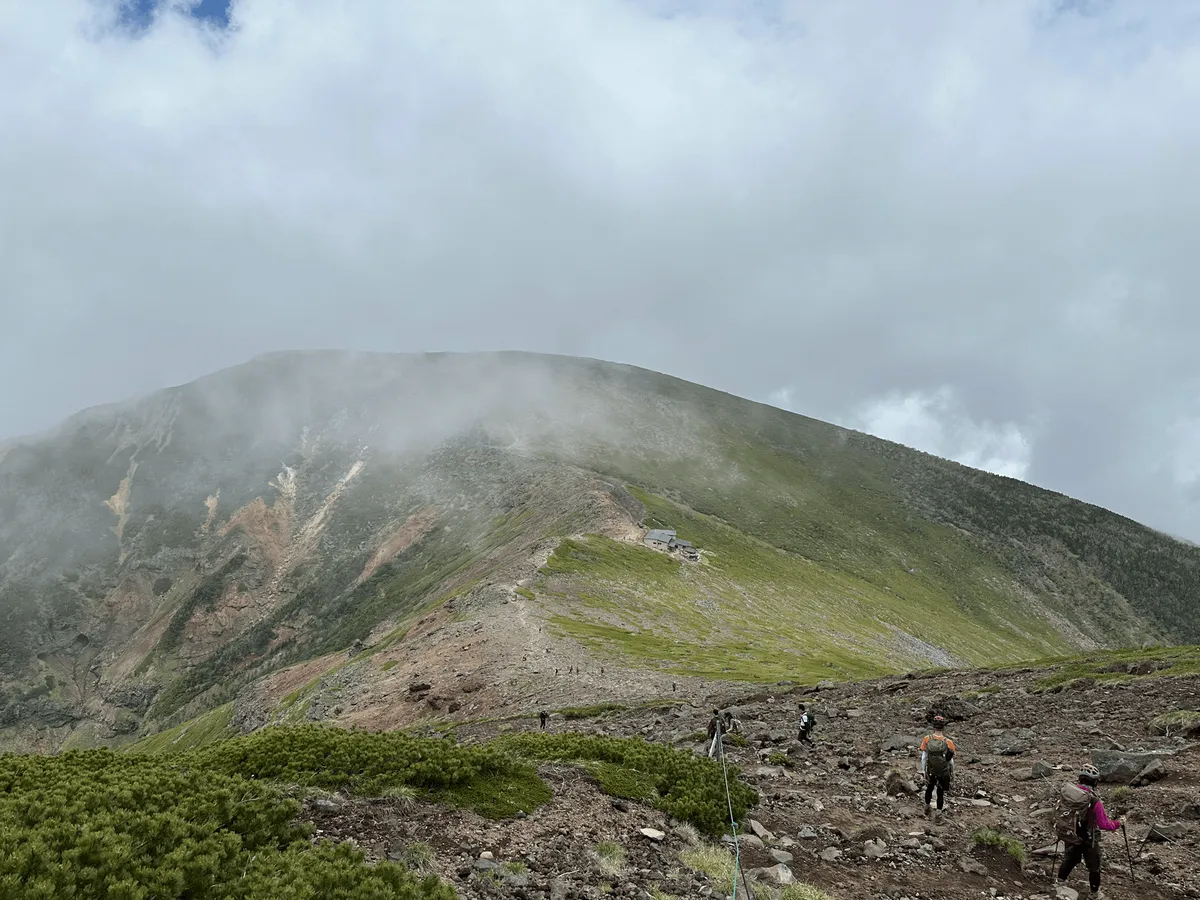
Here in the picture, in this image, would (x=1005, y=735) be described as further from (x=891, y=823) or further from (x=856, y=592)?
(x=856, y=592)

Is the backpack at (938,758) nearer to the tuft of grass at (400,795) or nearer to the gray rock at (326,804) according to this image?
the tuft of grass at (400,795)

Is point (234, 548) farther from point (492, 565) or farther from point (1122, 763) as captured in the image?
point (1122, 763)

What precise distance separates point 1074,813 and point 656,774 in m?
9.41

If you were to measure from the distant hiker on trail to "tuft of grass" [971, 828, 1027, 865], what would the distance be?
0.92 metres

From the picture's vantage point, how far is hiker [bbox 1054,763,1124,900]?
13.3 m

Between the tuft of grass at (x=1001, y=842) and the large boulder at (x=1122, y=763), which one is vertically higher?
the large boulder at (x=1122, y=763)

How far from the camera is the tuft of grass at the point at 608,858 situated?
Answer: 1278 centimetres

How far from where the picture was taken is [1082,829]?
13438 millimetres

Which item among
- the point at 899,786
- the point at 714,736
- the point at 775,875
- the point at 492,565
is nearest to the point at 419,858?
the point at 775,875

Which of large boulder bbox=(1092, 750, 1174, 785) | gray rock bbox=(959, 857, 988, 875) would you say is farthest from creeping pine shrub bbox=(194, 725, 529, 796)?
large boulder bbox=(1092, 750, 1174, 785)

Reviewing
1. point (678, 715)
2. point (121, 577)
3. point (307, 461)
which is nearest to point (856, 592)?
point (678, 715)

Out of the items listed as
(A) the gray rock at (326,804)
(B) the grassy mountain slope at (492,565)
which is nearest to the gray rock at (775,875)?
(A) the gray rock at (326,804)

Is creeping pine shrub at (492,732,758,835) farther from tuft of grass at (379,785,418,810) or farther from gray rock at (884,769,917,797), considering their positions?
tuft of grass at (379,785,418,810)

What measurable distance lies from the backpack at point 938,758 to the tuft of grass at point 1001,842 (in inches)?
72.0
